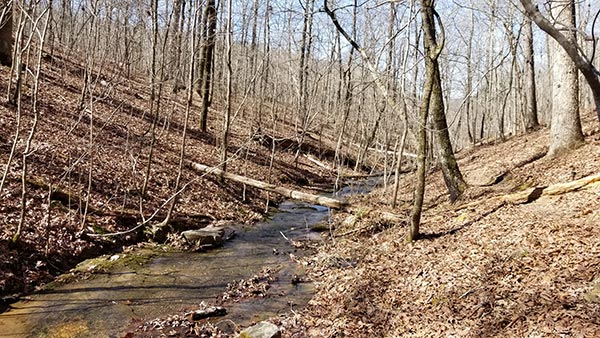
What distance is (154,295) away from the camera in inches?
274

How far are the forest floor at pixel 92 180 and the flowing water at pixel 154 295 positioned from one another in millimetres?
665

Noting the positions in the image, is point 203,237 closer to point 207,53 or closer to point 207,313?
point 207,313

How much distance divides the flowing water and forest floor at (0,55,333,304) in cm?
66

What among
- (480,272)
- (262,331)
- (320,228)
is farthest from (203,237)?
(480,272)

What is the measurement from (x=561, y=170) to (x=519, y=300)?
16.1 ft

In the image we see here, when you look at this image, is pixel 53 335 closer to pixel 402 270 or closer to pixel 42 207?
pixel 42 207

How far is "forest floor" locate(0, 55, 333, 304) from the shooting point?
7.61m

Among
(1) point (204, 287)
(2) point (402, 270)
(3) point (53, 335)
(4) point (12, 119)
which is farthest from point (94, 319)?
(4) point (12, 119)

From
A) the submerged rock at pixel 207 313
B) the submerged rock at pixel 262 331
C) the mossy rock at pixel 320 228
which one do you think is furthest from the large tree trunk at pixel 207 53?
the submerged rock at pixel 262 331

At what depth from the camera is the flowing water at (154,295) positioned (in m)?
5.82

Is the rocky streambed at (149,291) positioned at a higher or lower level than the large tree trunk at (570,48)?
lower

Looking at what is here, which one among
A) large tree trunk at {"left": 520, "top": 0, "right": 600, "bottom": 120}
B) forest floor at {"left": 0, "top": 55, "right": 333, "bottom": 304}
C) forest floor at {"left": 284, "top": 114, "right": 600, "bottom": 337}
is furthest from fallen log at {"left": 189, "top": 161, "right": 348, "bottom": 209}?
large tree trunk at {"left": 520, "top": 0, "right": 600, "bottom": 120}

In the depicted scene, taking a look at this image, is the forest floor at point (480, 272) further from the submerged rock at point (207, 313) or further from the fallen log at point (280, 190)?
the fallen log at point (280, 190)

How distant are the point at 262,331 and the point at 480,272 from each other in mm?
3137
